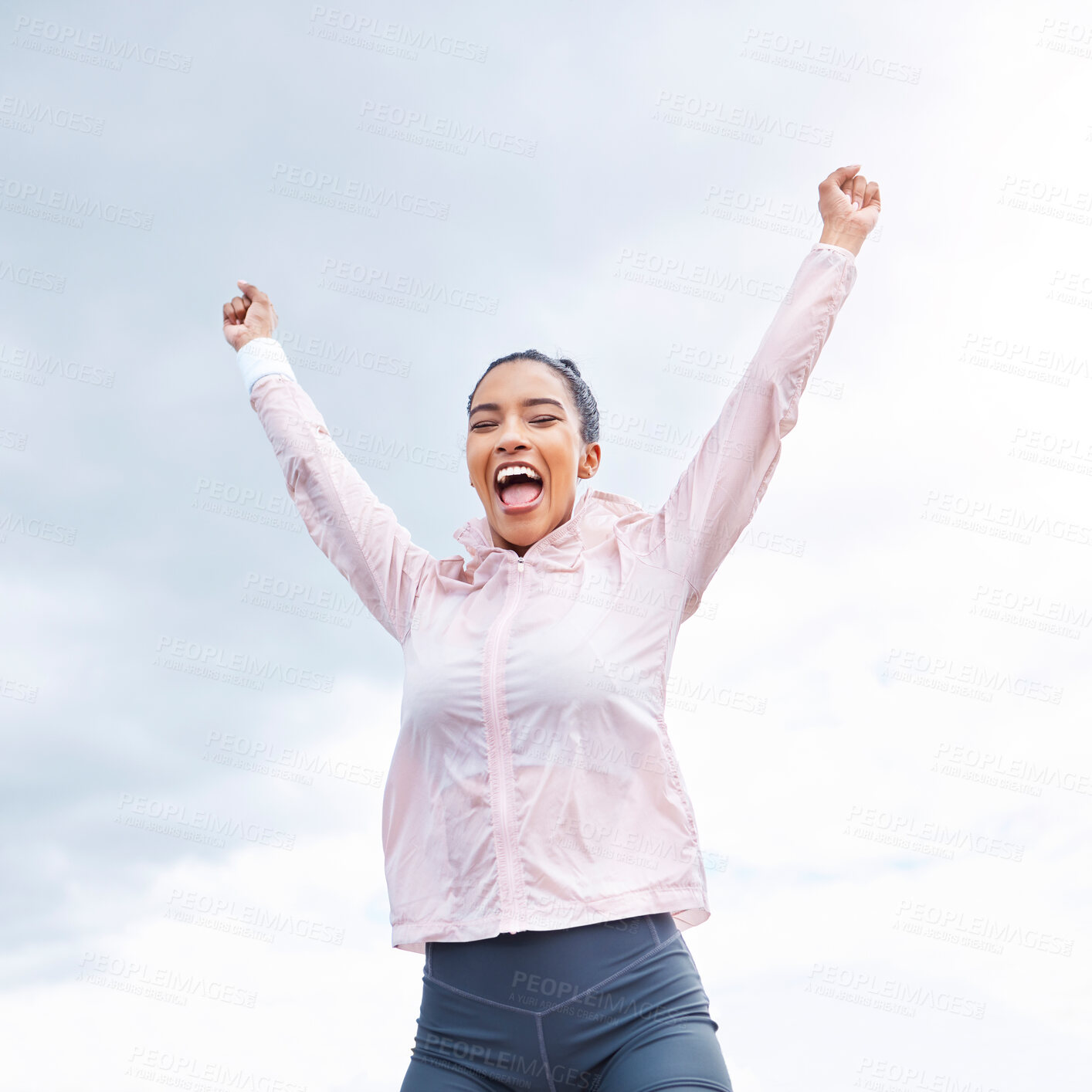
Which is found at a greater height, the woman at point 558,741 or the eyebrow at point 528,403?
the eyebrow at point 528,403

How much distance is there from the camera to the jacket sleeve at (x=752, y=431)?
2686 millimetres

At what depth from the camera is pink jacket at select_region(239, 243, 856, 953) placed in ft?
7.94

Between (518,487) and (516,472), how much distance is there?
48 mm

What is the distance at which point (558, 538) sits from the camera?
2918 mm

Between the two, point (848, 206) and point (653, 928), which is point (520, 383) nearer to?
point (848, 206)

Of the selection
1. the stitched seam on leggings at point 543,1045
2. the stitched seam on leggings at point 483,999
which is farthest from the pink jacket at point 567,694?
the stitched seam on leggings at point 543,1045

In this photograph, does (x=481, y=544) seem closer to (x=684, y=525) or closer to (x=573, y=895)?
(x=684, y=525)

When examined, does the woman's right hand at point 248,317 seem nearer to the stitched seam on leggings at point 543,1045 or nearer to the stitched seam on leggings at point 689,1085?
the stitched seam on leggings at point 543,1045

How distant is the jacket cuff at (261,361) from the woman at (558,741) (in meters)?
0.71

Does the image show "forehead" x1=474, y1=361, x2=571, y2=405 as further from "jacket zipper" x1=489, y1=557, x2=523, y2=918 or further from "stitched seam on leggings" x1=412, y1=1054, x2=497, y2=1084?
"stitched seam on leggings" x1=412, y1=1054, x2=497, y2=1084

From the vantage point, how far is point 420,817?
262cm

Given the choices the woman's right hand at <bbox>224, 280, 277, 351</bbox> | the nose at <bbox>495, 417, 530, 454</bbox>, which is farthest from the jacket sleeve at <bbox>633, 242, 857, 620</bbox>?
the woman's right hand at <bbox>224, 280, 277, 351</bbox>

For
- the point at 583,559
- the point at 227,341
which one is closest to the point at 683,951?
the point at 583,559

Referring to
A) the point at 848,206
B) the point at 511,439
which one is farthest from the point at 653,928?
the point at 848,206
